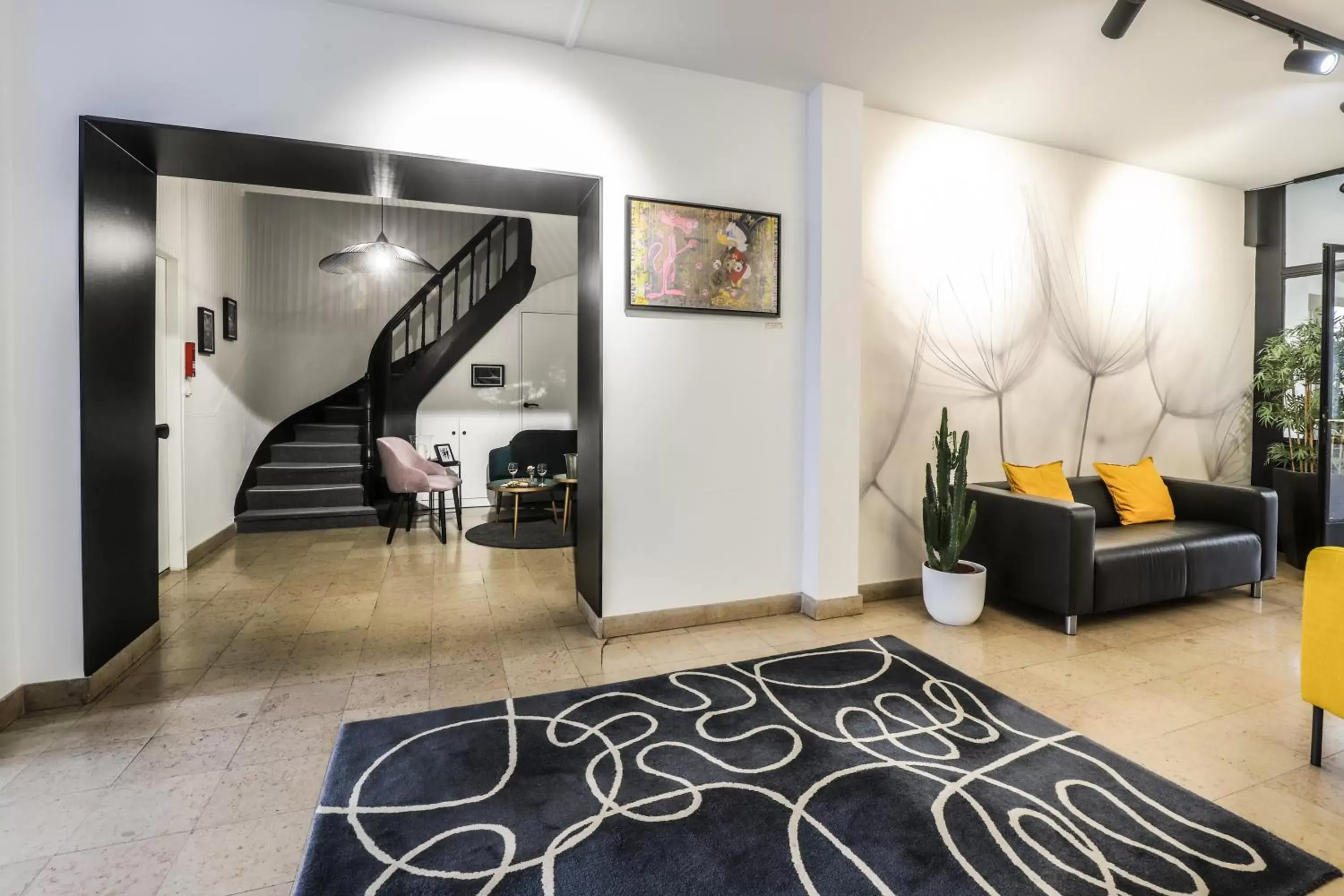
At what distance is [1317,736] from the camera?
217 centimetres

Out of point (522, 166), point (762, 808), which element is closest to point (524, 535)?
point (522, 166)

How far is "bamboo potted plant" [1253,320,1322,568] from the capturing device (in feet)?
15.3

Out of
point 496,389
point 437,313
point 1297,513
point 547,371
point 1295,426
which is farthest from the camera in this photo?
point 547,371

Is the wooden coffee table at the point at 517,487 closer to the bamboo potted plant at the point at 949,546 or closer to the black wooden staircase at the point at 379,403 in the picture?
the black wooden staircase at the point at 379,403

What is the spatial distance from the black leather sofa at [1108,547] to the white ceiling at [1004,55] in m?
2.29

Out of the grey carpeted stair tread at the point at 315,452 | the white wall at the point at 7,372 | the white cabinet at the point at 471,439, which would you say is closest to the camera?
the white wall at the point at 7,372

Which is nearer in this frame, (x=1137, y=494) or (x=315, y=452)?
(x=1137, y=494)

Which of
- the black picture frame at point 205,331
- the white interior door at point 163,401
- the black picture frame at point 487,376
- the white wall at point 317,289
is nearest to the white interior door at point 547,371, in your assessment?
the black picture frame at point 487,376

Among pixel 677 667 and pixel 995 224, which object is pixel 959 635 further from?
pixel 995 224

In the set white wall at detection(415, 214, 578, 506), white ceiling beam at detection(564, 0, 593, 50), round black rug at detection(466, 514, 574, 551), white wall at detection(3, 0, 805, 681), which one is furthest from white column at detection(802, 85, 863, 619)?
white wall at detection(415, 214, 578, 506)

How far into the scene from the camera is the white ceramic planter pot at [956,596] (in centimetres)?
356

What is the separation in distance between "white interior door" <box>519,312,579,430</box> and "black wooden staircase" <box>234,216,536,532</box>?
0.42 m

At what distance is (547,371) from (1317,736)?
7.24 metres

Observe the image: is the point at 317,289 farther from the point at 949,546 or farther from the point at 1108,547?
the point at 1108,547
